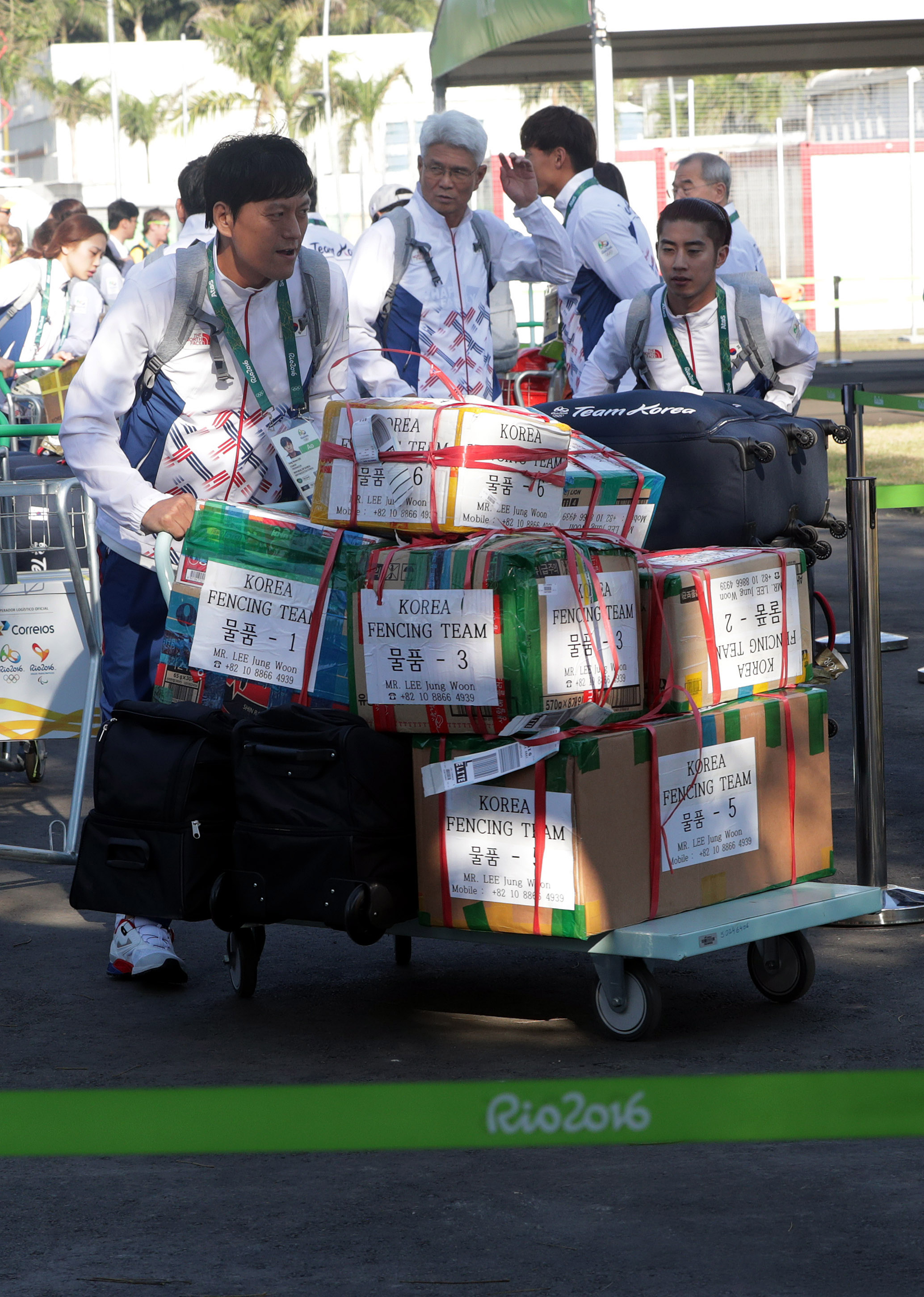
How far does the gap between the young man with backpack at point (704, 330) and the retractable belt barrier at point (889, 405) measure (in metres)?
0.15

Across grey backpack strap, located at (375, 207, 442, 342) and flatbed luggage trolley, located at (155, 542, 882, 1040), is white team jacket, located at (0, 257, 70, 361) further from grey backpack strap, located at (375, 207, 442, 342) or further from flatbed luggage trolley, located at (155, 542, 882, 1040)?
flatbed luggage trolley, located at (155, 542, 882, 1040)

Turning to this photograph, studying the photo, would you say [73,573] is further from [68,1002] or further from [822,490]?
[822,490]

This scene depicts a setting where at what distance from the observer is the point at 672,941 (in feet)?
12.9

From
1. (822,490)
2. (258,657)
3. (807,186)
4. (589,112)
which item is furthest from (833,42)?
(807,186)

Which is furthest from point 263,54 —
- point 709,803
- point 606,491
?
point 709,803

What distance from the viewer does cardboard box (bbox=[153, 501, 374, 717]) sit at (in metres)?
4.20

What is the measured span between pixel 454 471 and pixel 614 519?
16.5 inches

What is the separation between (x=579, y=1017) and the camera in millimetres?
4336

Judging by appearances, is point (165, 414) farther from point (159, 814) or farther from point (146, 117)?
point (146, 117)

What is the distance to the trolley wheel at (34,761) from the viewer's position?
6969 mm

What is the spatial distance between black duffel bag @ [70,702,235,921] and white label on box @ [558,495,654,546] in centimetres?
91

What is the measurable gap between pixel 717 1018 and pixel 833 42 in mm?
14145

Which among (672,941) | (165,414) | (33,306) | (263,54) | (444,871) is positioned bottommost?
(672,941)

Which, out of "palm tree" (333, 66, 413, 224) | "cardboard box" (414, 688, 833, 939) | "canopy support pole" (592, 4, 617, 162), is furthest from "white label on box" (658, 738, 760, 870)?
"palm tree" (333, 66, 413, 224)
